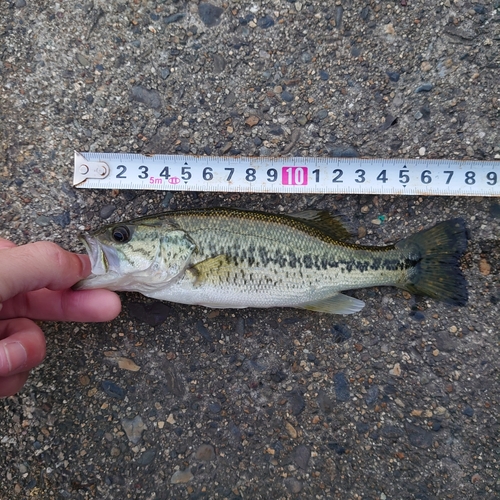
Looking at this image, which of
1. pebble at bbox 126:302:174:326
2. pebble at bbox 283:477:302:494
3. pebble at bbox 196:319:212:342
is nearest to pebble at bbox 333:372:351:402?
pebble at bbox 283:477:302:494

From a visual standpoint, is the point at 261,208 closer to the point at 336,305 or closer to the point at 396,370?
the point at 336,305

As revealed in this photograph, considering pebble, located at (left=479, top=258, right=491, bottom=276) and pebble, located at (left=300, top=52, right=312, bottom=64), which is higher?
pebble, located at (left=300, top=52, right=312, bottom=64)

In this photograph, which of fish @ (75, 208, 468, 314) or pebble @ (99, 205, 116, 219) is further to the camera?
pebble @ (99, 205, 116, 219)

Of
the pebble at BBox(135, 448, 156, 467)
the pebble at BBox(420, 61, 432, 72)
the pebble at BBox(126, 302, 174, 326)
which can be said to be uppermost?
the pebble at BBox(420, 61, 432, 72)

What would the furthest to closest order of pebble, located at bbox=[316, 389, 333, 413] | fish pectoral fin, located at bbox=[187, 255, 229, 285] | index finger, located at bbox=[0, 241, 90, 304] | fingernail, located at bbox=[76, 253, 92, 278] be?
pebble, located at bbox=[316, 389, 333, 413], fish pectoral fin, located at bbox=[187, 255, 229, 285], fingernail, located at bbox=[76, 253, 92, 278], index finger, located at bbox=[0, 241, 90, 304]

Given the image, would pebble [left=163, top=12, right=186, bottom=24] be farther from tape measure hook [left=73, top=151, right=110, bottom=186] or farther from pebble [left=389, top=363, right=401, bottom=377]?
pebble [left=389, top=363, right=401, bottom=377]

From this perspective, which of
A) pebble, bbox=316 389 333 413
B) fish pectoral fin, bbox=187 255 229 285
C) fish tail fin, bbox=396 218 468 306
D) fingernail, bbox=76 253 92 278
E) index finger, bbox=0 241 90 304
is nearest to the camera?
index finger, bbox=0 241 90 304

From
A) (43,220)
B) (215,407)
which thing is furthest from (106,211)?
(215,407)
